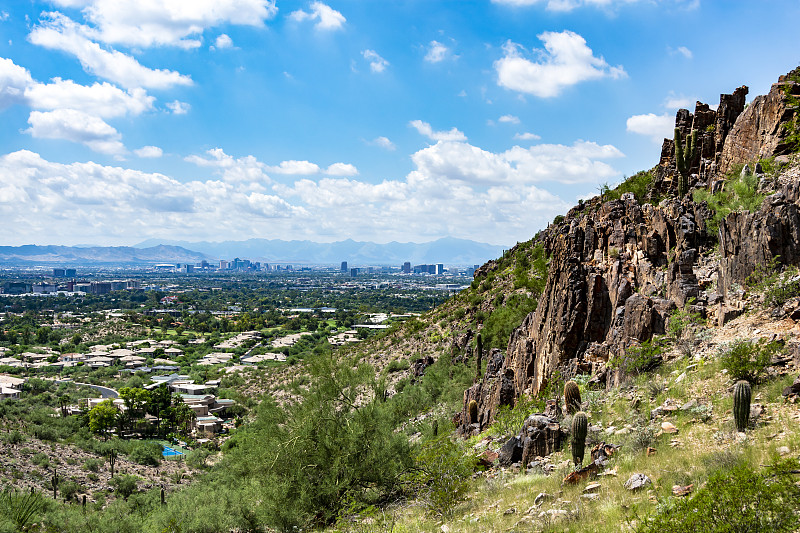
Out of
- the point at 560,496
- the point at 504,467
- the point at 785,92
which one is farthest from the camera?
the point at 785,92

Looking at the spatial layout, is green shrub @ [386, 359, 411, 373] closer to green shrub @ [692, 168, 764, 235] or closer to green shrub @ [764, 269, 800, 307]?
green shrub @ [692, 168, 764, 235]

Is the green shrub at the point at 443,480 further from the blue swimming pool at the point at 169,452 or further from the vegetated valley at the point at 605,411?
the blue swimming pool at the point at 169,452

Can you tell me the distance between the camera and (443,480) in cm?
1271

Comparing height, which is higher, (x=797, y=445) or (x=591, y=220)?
(x=591, y=220)

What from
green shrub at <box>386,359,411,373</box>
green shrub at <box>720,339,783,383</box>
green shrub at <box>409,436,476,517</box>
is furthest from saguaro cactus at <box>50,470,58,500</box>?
green shrub at <box>720,339,783,383</box>

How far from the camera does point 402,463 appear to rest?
1789cm

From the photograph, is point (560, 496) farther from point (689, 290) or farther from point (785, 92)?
point (785, 92)

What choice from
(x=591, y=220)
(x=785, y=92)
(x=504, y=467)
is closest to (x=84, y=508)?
(x=504, y=467)

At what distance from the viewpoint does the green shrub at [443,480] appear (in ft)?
39.8

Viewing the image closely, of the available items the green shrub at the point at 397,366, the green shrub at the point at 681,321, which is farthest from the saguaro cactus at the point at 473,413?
the green shrub at the point at 397,366

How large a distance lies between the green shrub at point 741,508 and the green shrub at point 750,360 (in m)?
5.05

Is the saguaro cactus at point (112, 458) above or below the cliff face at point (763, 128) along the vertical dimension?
below

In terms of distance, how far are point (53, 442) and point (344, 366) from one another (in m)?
38.9

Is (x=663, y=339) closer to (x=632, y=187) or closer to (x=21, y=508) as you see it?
(x=632, y=187)
